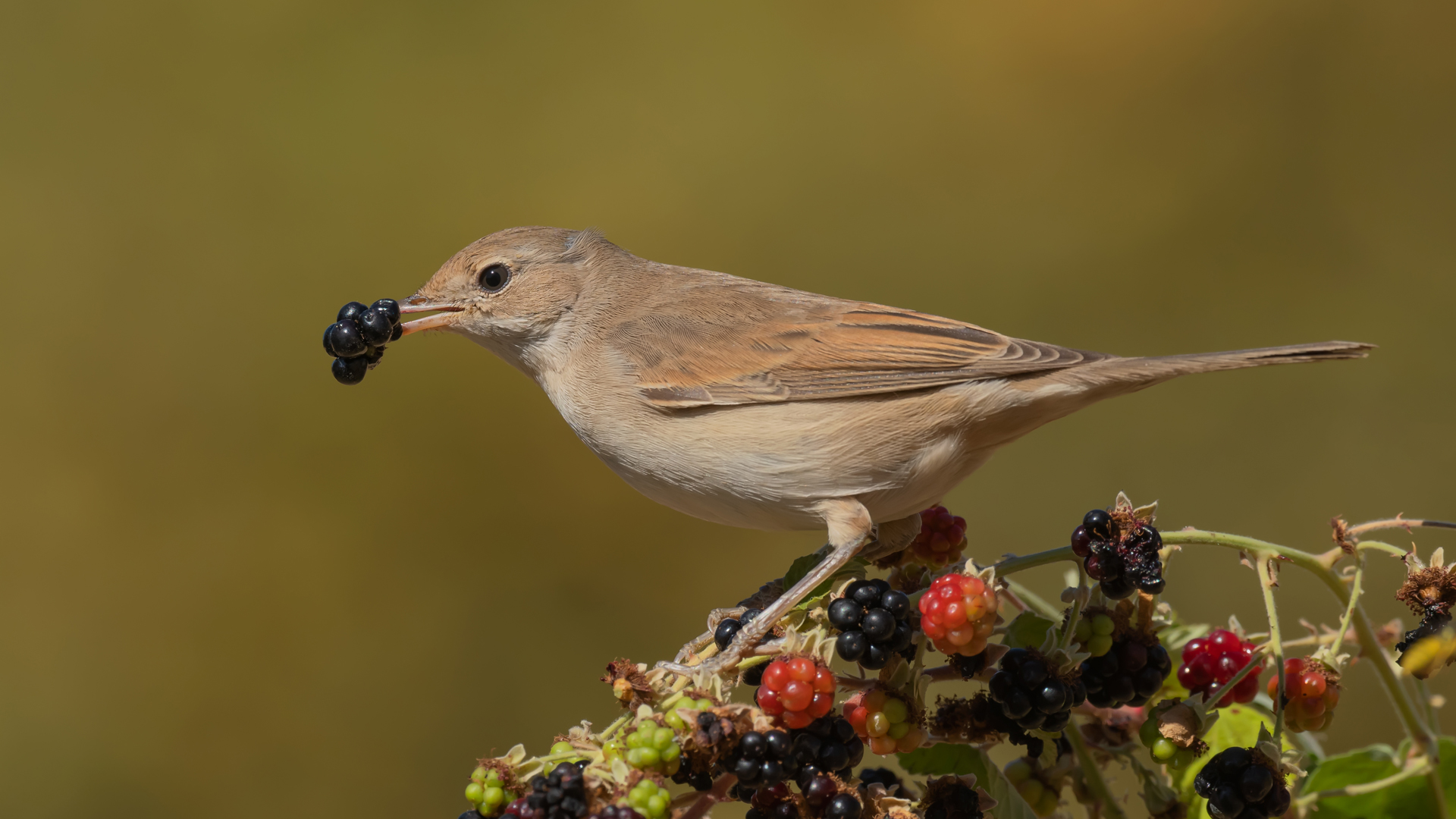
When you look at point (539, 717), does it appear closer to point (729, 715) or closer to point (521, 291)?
point (521, 291)

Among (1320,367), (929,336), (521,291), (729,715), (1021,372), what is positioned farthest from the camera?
(1320,367)

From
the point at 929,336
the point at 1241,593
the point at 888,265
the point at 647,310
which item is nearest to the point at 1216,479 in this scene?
the point at 1241,593

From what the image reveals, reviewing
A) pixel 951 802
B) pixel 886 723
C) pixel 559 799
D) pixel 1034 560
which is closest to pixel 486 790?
pixel 559 799

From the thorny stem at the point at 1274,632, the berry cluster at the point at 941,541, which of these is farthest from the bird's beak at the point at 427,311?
the thorny stem at the point at 1274,632

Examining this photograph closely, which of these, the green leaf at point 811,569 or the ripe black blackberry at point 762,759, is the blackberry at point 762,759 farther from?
the green leaf at point 811,569

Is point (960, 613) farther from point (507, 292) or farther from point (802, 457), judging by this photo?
point (507, 292)

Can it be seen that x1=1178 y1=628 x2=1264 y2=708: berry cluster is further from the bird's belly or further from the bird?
the bird's belly
